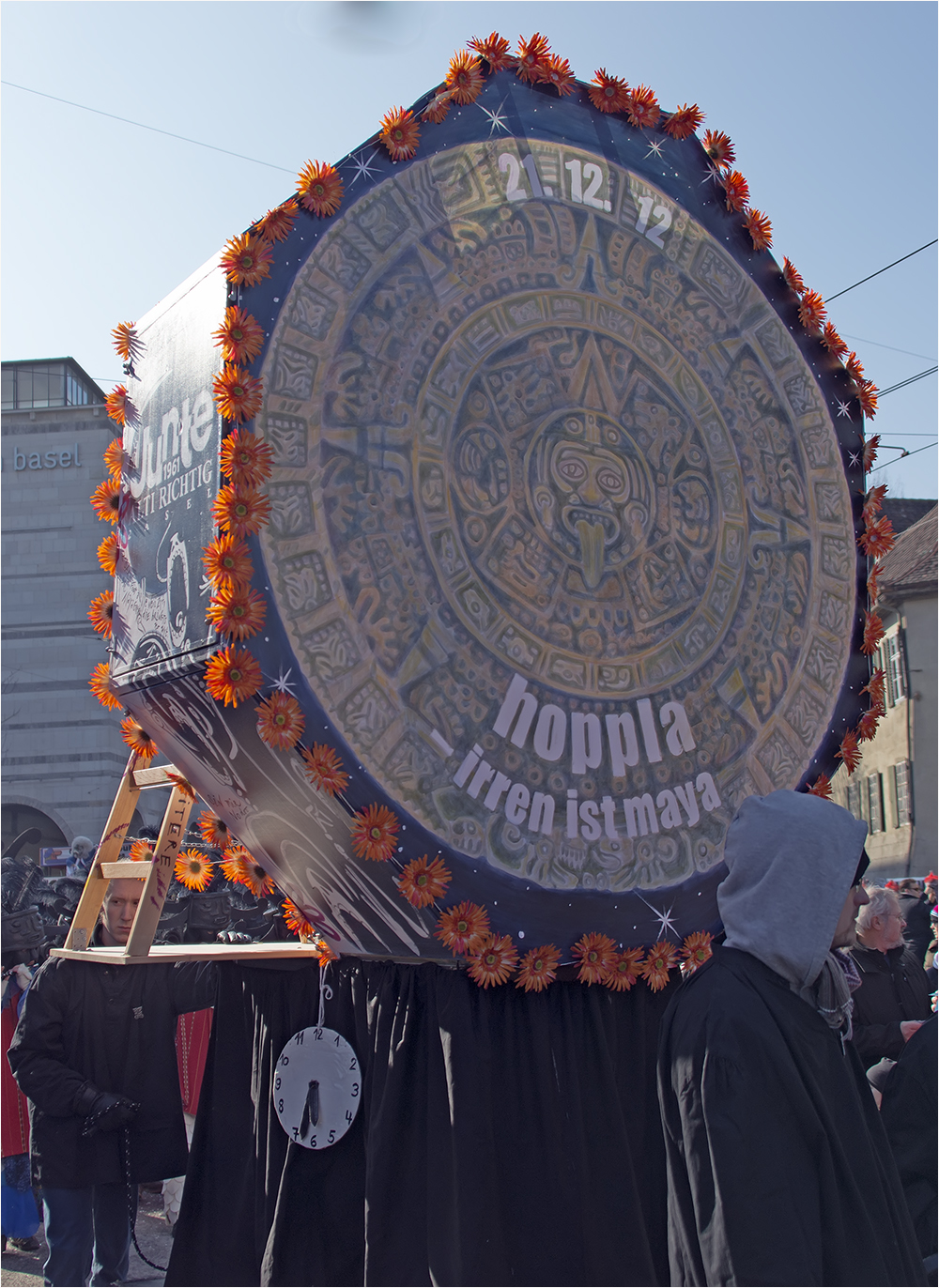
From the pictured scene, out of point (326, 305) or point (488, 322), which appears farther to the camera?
point (488, 322)

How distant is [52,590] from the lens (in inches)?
1066

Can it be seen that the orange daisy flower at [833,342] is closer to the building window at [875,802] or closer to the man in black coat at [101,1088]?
the man in black coat at [101,1088]

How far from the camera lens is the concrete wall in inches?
1041

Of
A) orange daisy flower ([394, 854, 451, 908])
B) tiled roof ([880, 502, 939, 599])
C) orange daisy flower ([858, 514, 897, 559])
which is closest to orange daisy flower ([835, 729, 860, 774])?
orange daisy flower ([858, 514, 897, 559])

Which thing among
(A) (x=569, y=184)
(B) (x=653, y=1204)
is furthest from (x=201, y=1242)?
(A) (x=569, y=184)

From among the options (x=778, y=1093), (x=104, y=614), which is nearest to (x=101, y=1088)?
(x=104, y=614)

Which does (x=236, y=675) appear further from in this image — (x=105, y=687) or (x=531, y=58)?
(x=531, y=58)

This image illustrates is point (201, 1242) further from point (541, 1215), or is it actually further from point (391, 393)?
point (391, 393)

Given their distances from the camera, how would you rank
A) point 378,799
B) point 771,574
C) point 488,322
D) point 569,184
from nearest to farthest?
point 378,799 < point 488,322 < point 569,184 < point 771,574

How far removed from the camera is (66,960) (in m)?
4.06

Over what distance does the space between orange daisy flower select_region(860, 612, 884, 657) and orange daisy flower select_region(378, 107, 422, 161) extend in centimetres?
214

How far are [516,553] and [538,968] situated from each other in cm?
108

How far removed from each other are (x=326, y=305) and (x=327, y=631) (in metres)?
0.84

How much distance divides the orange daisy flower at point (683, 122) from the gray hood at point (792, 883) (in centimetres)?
253
